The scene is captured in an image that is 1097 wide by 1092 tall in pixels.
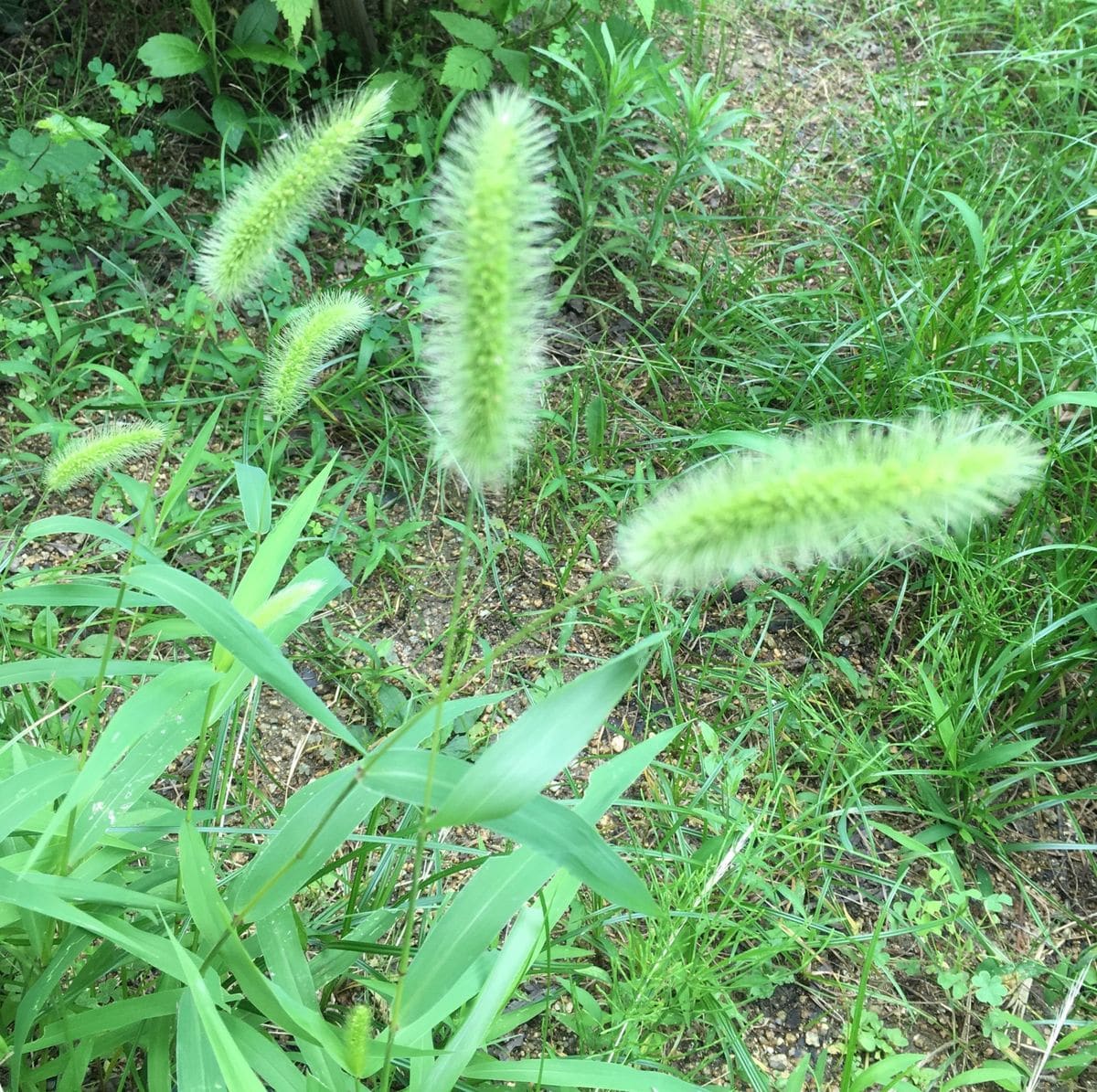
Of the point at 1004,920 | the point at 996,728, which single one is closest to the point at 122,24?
the point at 996,728

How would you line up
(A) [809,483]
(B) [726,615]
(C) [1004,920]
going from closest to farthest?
(A) [809,483] < (C) [1004,920] < (B) [726,615]

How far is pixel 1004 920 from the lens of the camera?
77.0 inches

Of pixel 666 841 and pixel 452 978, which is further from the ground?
pixel 452 978

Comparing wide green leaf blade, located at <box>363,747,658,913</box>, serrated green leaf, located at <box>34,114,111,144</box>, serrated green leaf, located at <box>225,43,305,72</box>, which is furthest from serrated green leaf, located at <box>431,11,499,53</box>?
wide green leaf blade, located at <box>363,747,658,913</box>

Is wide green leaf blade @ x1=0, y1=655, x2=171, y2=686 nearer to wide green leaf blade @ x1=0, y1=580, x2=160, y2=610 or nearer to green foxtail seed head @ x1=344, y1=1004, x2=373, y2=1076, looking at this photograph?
wide green leaf blade @ x1=0, y1=580, x2=160, y2=610

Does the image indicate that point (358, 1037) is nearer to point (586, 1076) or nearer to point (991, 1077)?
point (586, 1076)

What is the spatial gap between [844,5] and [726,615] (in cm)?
277

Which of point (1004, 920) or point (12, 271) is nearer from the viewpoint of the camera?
point (1004, 920)

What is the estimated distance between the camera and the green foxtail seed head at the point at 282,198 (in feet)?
3.73

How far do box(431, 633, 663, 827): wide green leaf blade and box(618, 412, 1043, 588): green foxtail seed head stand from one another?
0.15 meters

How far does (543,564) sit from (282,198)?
1.32m

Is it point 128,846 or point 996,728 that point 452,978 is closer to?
point 128,846

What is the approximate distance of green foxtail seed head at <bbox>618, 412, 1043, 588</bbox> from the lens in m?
0.77

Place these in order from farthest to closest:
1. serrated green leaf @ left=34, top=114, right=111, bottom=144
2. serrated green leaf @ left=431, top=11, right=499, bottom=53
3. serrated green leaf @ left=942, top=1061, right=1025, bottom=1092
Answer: serrated green leaf @ left=431, top=11, right=499, bottom=53
serrated green leaf @ left=34, top=114, right=111, bottom=144
serrated green leaf @ left=942, top=1061, right=1025, bottom=1092
